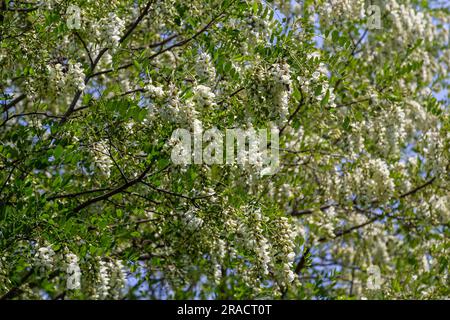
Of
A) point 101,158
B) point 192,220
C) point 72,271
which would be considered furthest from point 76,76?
point 72,271

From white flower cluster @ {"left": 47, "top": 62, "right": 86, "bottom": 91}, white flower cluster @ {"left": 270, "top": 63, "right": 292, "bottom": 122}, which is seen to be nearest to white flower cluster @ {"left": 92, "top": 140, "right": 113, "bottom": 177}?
white flower cluster @ {"left": 47, "top": 62, "right": 86, "bottom": 91}

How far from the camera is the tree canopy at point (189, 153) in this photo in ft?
19.2

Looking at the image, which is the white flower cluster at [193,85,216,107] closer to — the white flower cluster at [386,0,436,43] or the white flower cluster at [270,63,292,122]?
the white flower cluster at [270,63,292,122]

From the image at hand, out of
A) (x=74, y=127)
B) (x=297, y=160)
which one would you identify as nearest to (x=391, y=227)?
(x=297, y=160)

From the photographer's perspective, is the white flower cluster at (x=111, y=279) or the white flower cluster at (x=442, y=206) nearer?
the white flower cluster at (x=111, y=279)

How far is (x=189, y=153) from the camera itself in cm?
545

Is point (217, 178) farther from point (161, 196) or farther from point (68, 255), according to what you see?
point (68, 255)

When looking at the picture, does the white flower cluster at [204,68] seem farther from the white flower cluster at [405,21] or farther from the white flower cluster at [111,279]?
the white flower cluster at [405,21]

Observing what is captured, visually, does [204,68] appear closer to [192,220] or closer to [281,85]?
[281,85]

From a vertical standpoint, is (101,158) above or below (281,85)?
below

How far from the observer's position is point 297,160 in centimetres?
913

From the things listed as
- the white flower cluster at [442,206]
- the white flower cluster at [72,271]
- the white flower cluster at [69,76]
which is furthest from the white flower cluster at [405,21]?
the white flower cluster at [72,271]
